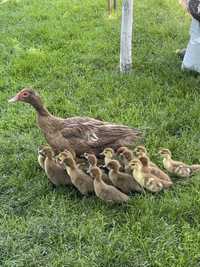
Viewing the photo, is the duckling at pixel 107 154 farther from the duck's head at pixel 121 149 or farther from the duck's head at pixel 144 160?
the duck's head at pixel 144 160

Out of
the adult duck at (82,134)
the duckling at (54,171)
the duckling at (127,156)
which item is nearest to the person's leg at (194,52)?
the adult duck at (82,134)

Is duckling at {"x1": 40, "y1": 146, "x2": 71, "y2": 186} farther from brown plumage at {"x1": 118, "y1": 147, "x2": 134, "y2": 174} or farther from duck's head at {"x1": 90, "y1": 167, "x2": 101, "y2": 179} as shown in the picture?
brown plumage at {"x1": 118, "y1": 147, "x2": 134, "y2": 174}

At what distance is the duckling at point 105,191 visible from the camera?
4.60 m

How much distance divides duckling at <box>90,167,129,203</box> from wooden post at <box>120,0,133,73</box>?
9.35 feet

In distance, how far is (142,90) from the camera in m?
6.73

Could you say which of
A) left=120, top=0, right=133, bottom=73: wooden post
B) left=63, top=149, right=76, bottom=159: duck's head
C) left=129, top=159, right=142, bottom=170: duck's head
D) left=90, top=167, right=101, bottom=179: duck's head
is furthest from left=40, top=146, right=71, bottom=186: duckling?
→ left=120, top=0, right=133, bottom=73: wooden post

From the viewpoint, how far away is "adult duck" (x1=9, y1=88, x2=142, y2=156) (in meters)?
5.10

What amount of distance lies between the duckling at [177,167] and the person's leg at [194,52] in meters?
2.32

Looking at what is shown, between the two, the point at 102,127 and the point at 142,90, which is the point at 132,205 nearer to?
the point at 102,127

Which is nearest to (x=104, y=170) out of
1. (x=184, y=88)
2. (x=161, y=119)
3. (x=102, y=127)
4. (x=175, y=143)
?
(x=102, y=127)

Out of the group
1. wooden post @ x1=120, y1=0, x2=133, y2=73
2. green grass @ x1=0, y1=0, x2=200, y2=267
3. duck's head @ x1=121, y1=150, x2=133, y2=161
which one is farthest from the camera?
wooden post @ x1=120, y1=0, x2=133, y2=73

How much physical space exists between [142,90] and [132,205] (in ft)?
7.84

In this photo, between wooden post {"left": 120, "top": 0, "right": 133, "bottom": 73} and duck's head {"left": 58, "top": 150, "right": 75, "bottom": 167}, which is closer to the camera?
duck's head {"left": 58, "top": 150, "right": 75, "bottom": 167}

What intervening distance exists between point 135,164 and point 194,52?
285cm
